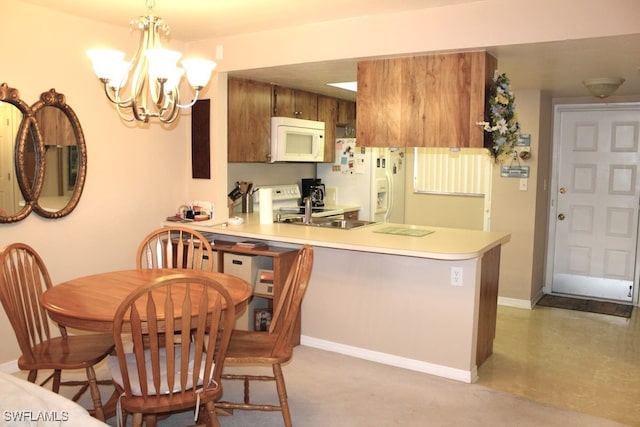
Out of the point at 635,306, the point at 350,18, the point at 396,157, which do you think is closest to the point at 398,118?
the point at 350,18

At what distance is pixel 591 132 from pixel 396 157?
2.02 metres

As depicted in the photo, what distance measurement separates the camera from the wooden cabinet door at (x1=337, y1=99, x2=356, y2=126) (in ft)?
20.1

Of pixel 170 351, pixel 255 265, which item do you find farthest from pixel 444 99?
pixel 170 351

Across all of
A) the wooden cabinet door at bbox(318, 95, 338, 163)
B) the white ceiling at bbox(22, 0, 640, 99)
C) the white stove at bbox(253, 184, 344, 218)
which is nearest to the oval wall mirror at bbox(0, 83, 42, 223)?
the white ceiling at bbox(22, 0, 640, 99)

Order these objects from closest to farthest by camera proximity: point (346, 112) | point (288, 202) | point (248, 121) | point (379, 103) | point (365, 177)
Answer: point (379, 103) < point (248, 121) < point (288, 202) < point (365, 177) < point (346, 112)

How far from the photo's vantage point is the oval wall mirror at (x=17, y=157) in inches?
130

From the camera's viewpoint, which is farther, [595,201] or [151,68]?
[595,201]

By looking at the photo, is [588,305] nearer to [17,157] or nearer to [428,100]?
[428,100]

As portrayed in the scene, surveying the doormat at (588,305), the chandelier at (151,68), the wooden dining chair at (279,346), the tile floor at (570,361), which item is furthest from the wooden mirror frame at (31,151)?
the doormat at (588,305)

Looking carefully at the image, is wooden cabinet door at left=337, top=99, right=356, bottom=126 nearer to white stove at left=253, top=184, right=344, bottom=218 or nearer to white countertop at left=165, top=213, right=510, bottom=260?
white stove at left=253, top=184, right=344, bottom=218

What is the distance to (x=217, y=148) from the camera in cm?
443

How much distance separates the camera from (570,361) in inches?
155

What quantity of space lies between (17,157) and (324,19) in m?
2.12

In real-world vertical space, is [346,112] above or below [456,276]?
above
